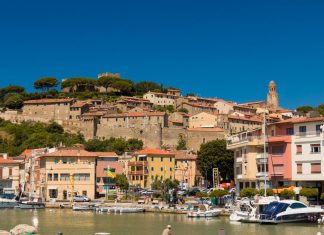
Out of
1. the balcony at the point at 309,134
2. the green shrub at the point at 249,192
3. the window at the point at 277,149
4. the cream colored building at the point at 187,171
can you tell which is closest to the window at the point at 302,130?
the balcony at the point at 309,134

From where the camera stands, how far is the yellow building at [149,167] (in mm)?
84000

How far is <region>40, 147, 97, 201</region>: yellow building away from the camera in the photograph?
7325 cm

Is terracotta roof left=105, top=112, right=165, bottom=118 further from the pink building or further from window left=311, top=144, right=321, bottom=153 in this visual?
window left=311, top=144, right=321, bottom=153

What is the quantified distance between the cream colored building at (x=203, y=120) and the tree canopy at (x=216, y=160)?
1664 inches

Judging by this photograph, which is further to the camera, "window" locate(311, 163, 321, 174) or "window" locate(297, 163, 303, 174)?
"window" locate(297, 163, 303, 174)

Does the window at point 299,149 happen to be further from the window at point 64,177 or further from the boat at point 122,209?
the window at point 64,177

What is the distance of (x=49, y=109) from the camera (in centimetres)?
13200

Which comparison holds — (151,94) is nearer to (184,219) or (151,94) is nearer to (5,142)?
(5,142)

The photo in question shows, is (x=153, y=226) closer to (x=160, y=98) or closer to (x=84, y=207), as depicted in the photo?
(x=84, y=207)

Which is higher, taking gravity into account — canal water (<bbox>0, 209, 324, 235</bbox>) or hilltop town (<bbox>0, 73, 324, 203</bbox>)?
hilltop town (<bbox>0, 73, 324, 203</bbox>)

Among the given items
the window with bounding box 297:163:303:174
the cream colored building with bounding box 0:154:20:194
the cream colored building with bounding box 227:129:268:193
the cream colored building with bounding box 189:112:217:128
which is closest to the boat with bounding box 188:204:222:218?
the cream colored building with bounding box 227:129:268:193

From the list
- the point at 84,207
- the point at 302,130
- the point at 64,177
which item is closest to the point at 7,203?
the point at 64,177

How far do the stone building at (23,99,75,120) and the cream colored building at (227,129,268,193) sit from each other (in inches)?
3140

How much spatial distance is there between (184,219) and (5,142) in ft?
243
